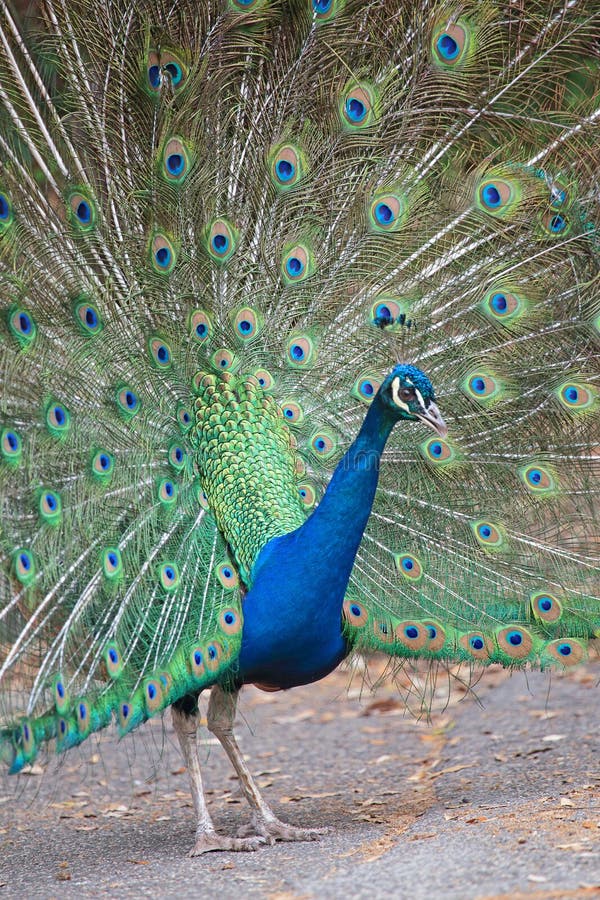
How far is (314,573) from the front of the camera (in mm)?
4410

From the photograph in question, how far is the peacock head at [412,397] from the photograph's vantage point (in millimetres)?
4203

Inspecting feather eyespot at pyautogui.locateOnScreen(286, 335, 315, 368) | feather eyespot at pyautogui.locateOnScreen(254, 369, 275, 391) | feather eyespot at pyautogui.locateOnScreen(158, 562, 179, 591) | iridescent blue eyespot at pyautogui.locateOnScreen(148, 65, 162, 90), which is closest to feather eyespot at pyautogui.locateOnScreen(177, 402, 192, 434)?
feather eyespot at pyautogui.locateOnScreen(254, 369, 275, 391)

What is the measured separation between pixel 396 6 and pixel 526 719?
397 centimetres

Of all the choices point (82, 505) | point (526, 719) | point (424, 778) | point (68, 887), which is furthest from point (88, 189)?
point (526, 719)

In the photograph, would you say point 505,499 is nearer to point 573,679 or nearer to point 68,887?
point 68,887

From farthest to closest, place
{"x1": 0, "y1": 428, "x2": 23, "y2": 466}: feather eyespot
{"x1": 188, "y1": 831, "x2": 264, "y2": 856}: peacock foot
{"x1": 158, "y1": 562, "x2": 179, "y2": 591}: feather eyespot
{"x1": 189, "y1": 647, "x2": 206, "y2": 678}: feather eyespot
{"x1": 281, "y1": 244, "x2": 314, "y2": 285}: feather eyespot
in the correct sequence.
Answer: {"x1": 281, "y1": 244, "x2": 314, "y2": 285}: feather eyespot → {"x1": 188, "y1": 831, "x2": 264, "y2": 856}: peacock foot → {"x1": 0, "y1": 428, "x2": 23, "y2": 466}: feather eyespot → {"x1": 158, "y1": 562, "x2": 179, "y2": 591}: feather eyespot → {"x1": 189, "y1": 647, "x2": 206, "y2": 678}: feather eyespot

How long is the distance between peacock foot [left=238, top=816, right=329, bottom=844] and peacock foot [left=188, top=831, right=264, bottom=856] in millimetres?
31

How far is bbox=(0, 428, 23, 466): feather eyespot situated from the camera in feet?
14.9

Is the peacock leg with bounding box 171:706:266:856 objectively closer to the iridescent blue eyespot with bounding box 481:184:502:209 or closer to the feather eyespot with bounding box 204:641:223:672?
the feather eyespot with bounding box 204:641:223:672

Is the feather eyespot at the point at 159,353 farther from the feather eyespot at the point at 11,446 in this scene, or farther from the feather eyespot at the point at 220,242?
the feather eyespot at the point at 11,446

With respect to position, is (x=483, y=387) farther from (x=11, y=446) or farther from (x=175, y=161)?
(x=11, y=446)

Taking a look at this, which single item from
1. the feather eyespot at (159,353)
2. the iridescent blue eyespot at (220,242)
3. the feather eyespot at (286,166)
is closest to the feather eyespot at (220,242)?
the iridescent blue eyespot at (220,242)

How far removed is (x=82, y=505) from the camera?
14.8 feet

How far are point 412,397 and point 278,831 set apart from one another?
6.09ft
